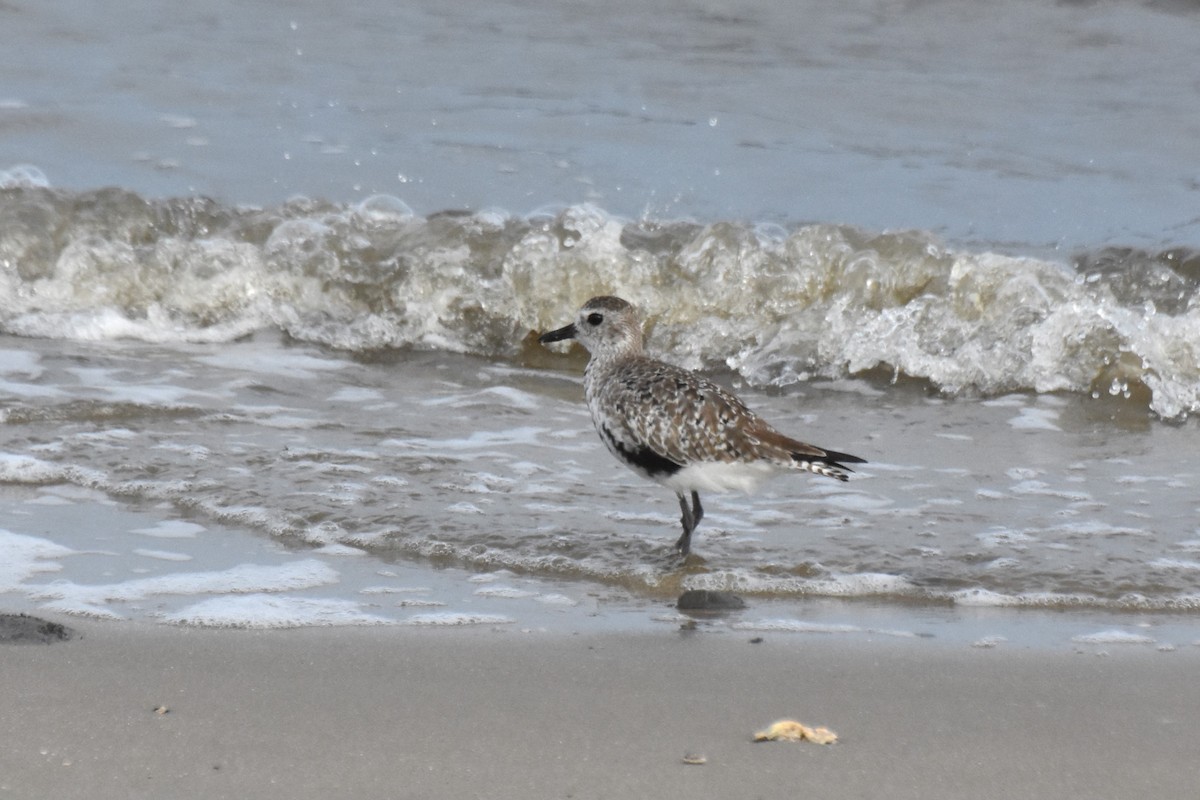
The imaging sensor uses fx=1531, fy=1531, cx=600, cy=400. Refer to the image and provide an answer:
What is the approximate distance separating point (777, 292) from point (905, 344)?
3.60ft

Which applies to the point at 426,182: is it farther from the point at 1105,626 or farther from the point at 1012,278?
the point at 1105,626

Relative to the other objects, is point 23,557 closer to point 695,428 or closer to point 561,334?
point 695,428

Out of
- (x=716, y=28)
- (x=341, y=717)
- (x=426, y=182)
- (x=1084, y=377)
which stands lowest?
(x=341, y=717)

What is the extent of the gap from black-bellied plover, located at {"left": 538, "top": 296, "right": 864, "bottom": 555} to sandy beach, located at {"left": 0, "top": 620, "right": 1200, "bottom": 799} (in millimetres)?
983

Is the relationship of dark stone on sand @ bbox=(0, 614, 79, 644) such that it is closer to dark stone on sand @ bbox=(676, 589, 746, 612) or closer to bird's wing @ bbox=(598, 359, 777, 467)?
dark stone on sand @ bbox=(676, 589, 746, 612)

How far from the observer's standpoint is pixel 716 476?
17.8 feet

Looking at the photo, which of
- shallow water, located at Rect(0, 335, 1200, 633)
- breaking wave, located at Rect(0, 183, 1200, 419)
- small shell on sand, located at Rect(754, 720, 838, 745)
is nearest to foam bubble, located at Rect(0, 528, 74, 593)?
shallow water, located at Rect(0, 335, 1200, 633)

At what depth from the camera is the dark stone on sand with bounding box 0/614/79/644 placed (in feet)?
13.6

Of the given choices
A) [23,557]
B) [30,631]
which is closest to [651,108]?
[23,557]

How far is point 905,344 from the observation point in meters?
8.06

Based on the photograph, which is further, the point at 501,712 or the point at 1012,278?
the point at 1012,278

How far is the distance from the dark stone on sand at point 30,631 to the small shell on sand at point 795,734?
1943 mm

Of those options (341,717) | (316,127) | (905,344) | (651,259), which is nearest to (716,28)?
(316,127)

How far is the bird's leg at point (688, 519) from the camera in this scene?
210 inches
